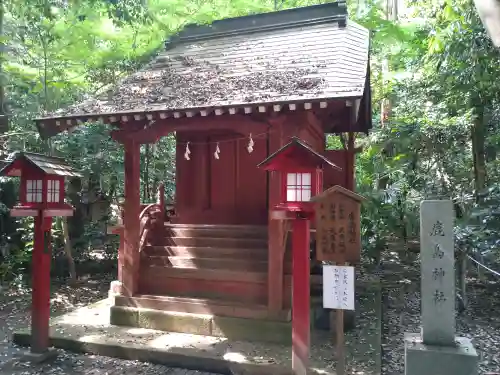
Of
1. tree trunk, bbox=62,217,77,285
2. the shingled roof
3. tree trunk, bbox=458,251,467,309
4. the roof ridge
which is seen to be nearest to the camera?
the shingled roof

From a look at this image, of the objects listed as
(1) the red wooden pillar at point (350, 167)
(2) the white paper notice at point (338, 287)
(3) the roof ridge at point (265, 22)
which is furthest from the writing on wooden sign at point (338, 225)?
(3) the roof ridge at point (265, 22)

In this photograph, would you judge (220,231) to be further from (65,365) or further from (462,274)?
(462,274)

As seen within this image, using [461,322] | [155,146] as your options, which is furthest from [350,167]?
[155,146]

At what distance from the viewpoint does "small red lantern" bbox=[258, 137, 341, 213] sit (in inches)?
195

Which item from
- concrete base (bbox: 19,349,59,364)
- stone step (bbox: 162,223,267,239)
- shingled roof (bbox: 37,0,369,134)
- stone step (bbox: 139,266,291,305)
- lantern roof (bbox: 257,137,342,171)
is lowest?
concrete base (bbox: 19,349,59,364)

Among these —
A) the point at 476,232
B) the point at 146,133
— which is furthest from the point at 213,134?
the point at 476,232

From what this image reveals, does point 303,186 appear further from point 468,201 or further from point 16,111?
point 16,111

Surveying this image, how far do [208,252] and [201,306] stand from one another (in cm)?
101

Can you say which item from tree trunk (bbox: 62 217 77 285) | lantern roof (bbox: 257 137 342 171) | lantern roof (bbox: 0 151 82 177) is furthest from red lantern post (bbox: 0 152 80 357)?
tree trunk (bbox: 62 217 77 285)

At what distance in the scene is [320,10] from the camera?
9664 millimetres

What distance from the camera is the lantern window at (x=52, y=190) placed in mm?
5991

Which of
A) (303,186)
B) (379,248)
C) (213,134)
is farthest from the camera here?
(379,248)

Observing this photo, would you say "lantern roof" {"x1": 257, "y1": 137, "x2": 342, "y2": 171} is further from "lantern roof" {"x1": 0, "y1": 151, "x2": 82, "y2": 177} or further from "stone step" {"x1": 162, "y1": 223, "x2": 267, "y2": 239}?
"lantern roof" {"x1": 0, "y1": 151, "x2": 82, "y2": 177}

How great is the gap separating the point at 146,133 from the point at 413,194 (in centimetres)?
770
